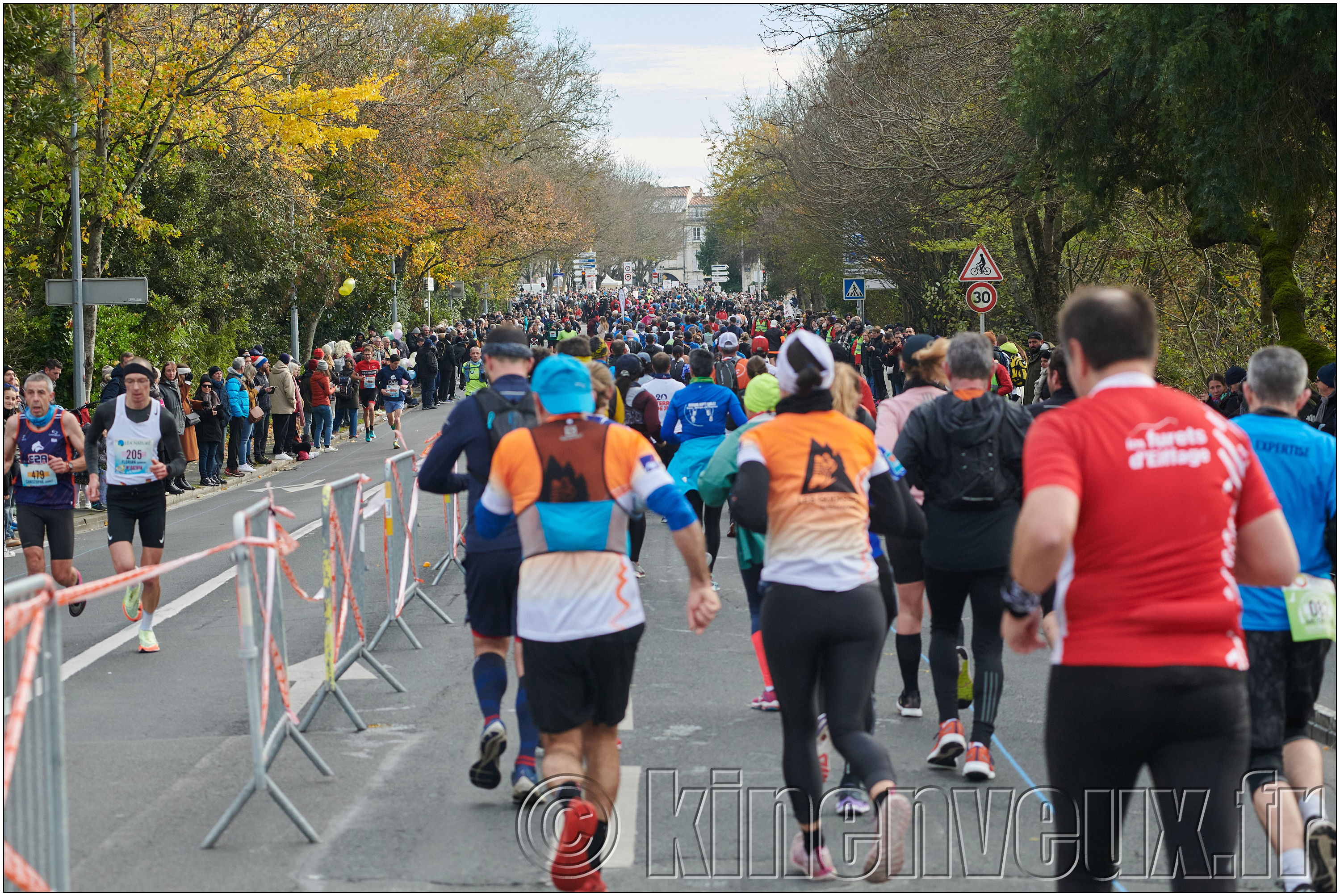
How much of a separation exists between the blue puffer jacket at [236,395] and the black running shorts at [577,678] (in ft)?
56.2

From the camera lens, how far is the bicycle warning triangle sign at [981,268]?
23.1 metres

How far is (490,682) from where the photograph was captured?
6.00 metres

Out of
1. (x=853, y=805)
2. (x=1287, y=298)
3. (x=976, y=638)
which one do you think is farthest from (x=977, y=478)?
(x=1287, y=298)

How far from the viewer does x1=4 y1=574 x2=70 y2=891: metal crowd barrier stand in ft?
12.6

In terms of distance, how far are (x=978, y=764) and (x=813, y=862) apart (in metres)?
1.38

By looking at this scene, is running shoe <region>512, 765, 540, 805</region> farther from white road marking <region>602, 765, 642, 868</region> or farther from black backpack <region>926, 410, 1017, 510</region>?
black backpack <region>926, 410, 1017, 510</region>

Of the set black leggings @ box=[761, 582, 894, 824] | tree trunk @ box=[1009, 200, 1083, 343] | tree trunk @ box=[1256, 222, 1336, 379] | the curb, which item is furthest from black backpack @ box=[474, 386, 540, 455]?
tree trunk @ box=[1009, 200, 1083, 343]

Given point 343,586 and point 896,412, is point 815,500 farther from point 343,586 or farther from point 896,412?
point 343,586

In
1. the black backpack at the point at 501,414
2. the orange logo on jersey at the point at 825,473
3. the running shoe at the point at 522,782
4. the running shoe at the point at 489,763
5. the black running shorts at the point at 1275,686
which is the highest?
the black backpack at the point at 501,414

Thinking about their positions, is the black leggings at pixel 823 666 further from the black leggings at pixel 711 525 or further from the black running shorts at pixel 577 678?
the black leggings at pixel 711 525

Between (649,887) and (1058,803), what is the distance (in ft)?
6.64

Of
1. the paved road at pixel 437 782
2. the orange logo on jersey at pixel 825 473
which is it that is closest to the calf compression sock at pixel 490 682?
the paved road at pixel 437 782

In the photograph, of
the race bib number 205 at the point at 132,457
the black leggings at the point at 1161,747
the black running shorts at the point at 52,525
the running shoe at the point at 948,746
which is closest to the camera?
the black leggings at the point at 1161,747

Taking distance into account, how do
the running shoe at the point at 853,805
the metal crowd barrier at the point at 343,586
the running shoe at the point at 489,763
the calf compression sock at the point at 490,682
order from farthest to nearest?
the metal crowd barrier at the point at 343,586
the calf compression sock at the point at 490,682
the running shoe at the point at 489,763
the running shoe at the point at 853,805
